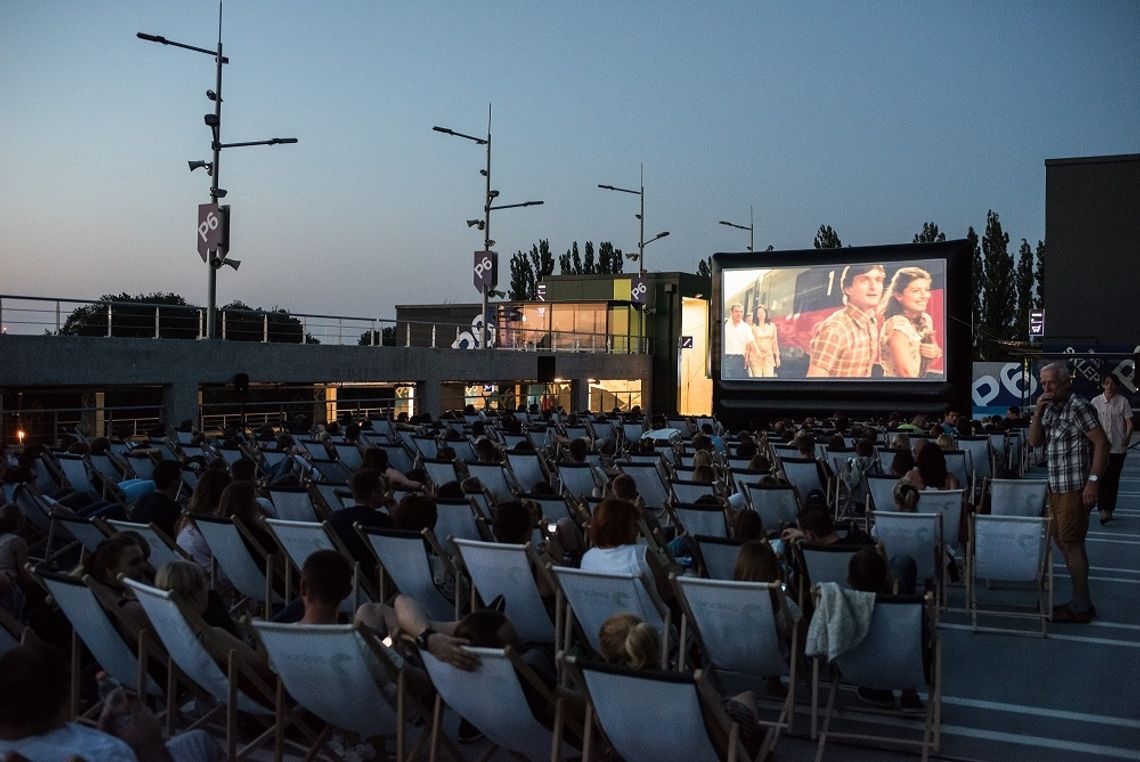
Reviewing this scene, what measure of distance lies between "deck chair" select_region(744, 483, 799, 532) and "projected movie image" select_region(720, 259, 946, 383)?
48.9 ft

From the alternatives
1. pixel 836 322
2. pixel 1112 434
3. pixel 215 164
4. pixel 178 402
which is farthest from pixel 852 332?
pixel 178 402

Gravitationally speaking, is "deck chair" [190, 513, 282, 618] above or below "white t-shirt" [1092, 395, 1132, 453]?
below

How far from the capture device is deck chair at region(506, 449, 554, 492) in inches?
426

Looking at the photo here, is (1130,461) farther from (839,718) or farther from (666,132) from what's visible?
(666,132)

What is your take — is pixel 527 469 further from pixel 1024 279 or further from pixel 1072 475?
pixel 1024 279

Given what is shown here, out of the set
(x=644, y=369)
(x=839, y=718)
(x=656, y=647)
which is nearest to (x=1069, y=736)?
(x=839, y=718)

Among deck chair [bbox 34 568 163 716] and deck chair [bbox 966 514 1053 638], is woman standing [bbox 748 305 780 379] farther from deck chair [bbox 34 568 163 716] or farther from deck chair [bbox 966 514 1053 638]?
deck chair [bbox 34 568 163 716]

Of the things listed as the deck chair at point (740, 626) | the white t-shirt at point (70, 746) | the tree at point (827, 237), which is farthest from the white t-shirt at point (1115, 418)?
the tree at point (827, 237)

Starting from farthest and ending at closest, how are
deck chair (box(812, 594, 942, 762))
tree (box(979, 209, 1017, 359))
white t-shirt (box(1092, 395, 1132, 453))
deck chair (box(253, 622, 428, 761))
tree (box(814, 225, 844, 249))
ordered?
tree (box(814, 225, 844, 249)) → tree (box(979, 209, 1017, 359)) → white t-shirt (box(1092, 395, 1132, 453)) → deck chair (box(812, 594, 942, 762)) → deck chair (box(253, 622, 428, 761))

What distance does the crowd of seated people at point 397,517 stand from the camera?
4281 mm

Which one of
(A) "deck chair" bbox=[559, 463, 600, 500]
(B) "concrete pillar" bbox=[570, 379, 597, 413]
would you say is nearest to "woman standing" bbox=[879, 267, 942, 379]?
(B) "concrete pillar" bbox=[570, 379, 597, 413]

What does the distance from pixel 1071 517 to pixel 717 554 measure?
249cm

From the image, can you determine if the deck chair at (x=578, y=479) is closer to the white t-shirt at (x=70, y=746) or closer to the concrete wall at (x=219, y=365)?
the white t-shirt at (x=70, y=746)

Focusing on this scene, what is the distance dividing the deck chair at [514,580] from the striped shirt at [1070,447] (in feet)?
11.2
